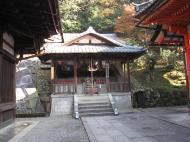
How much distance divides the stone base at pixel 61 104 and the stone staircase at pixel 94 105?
0.70 meters

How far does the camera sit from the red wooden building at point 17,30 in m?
7.91

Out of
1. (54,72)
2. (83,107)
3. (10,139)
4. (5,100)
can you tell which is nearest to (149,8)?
(10,139)

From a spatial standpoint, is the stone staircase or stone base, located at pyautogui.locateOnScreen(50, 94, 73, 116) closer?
the stone staircase

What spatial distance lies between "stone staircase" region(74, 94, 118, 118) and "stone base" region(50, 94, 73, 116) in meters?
0.70

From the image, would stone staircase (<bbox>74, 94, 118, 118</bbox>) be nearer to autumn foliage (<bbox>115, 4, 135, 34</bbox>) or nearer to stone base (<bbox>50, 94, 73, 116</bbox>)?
stone base (<bbox>50, 94, 73, 116</bbox>)

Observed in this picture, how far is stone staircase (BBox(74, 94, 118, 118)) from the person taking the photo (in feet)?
59.3

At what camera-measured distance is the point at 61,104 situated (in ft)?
66.7

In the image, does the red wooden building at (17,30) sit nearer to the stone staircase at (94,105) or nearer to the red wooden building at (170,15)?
the red wooden building at (170,15)

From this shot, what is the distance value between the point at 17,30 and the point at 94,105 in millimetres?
10165

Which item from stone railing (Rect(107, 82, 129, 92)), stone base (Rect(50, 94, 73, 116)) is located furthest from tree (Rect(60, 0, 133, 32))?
stone base (Rect(50, 94, 73, 116))

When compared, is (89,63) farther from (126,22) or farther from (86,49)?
(126,22)

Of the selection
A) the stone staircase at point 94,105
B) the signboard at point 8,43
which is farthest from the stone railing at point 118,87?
the signboard at point 8,43

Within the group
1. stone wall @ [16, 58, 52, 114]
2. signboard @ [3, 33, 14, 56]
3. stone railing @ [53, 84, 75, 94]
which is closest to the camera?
signboard @ [3, 33, 14, 56]

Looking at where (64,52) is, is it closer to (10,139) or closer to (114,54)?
(114,54)
